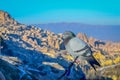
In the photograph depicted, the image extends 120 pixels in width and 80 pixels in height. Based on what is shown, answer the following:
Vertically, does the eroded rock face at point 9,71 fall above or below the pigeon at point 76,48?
below

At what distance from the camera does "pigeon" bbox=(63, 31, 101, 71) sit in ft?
33.1

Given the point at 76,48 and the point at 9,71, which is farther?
the point at 9,71

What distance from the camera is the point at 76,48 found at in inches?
399

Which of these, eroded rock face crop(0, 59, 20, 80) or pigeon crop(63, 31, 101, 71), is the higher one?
pigeon crop(63, 31, 101, 71)

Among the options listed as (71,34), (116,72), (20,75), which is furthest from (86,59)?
(20,75)

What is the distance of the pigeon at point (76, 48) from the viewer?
1009 cm

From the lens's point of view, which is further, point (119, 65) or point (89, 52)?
point (119, 65)

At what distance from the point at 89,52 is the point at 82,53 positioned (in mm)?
405

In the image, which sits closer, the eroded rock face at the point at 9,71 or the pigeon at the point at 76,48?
the pigeon at the point at 76,48

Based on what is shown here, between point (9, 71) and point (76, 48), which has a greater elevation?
point (76, 48)

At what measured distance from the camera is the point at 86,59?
10273mm

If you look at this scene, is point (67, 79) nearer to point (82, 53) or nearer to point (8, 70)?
point (82, 53)

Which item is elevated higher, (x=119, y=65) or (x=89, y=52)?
(x=89, y=52)

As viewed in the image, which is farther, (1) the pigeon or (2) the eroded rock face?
(2) the eroded rock face
